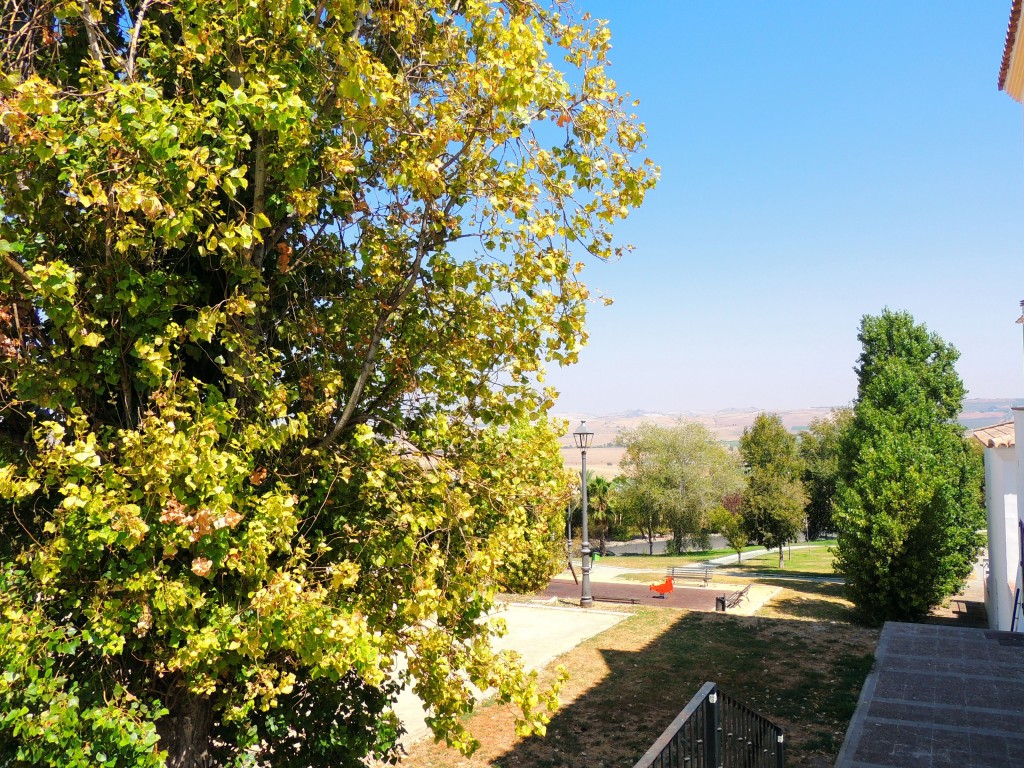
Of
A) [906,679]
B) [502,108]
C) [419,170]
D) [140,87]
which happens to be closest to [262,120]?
[140,87]

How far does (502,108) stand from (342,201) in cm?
140

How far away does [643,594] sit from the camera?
24.9m

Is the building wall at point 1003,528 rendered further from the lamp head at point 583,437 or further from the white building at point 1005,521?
the lamp head at point 583,437

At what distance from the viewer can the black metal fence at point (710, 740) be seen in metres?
4.48

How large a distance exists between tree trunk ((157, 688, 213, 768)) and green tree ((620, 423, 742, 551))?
4355cm

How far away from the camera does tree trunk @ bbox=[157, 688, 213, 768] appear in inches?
186

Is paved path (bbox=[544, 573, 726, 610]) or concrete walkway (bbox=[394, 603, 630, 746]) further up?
concrete walkway (bbox=[394, 603, 630, 746])

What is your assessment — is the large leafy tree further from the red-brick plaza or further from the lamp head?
the red-brick plaza

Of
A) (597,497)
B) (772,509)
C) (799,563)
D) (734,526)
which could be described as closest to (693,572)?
(772,509)

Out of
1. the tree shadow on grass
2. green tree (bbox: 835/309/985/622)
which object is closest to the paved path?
the tree shadow on grass

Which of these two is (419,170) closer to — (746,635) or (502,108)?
(502,108)

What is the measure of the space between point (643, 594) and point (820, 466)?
27.5 metres

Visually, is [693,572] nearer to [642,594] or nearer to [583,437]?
[642,594]

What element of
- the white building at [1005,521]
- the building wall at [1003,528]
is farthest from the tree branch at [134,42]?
the building wall at [1003,528]
